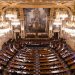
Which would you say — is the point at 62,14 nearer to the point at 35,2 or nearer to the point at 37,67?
the point at 35,2

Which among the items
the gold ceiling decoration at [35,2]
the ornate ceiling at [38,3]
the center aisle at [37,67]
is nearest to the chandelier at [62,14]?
the ornate ceiling at [38,3]

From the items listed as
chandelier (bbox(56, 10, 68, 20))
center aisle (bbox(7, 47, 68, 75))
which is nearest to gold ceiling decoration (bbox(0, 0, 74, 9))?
chandelier (bbox(56, 10, 68, 20))

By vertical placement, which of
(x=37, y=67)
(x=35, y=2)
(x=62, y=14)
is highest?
(x=35, y=2)

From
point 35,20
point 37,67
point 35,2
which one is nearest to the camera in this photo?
point 37,67

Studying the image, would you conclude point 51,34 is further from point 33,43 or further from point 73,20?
point 73,20

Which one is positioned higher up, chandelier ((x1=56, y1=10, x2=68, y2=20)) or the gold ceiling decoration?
the gold ceiling decoration

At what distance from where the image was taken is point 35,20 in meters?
31.2

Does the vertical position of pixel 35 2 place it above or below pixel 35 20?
above

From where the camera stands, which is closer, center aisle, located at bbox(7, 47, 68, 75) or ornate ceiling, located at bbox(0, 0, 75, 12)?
center aisle, located at bbox(7, 47, 68, 75)

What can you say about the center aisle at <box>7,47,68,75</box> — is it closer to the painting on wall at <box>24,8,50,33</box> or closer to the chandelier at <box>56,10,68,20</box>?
the chandelier at <box>56,10,68,20</box>

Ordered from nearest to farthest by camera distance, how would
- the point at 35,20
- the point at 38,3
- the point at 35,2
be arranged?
the point at 35,2
the point at 38,3
the point at 35,20

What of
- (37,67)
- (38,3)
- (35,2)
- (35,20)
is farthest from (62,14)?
(37,67)

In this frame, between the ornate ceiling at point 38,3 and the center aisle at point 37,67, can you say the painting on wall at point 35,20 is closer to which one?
the ornate ceiling at point 38,3

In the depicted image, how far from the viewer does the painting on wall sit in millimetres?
30641
